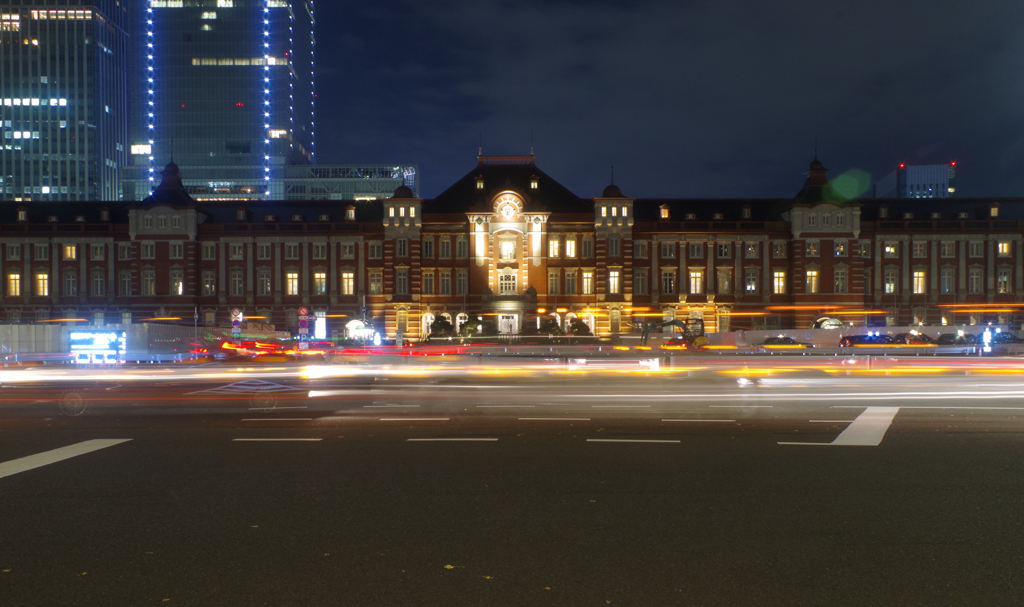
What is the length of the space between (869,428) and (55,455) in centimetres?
1326

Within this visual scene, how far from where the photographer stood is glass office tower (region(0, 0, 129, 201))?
124688mm

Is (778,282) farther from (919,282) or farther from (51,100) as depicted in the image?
(51,100)

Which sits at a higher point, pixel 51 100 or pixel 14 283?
pixel 51 100

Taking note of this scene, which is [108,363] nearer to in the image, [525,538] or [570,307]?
[525,538]

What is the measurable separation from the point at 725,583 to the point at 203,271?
213ft

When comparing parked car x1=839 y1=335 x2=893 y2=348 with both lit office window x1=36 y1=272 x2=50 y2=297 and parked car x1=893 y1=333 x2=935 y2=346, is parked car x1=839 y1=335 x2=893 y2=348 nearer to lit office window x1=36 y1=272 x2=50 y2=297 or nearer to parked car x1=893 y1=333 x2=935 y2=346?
parked car x1=893 y1=333 x2=935 y2=346

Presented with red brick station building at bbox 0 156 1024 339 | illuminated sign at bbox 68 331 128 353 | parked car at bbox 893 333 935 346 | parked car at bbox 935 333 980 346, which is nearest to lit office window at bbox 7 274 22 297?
red brick station building at bbox 0 156 1024 339

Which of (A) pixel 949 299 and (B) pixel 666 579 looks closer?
(B) pixel 666 579

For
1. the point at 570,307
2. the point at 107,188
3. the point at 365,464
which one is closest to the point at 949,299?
the point at 570,307

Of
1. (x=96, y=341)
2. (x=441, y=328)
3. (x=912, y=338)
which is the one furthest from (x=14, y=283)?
(x=912, y=338)

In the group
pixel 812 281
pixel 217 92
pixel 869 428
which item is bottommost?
pixel 869 428

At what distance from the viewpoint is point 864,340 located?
150 ft

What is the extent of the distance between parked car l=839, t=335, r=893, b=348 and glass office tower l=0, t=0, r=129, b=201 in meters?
133

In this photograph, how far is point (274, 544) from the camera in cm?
608
